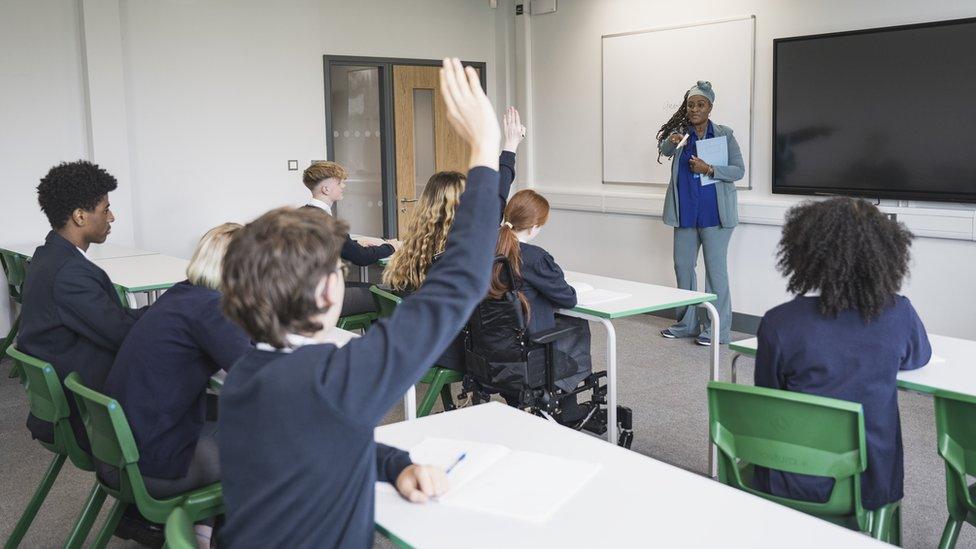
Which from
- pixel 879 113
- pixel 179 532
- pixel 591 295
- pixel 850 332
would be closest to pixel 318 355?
pixel 179 532

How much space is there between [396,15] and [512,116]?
535cm

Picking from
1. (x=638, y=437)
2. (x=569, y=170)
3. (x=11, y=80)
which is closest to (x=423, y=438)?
(x=638, y=437)

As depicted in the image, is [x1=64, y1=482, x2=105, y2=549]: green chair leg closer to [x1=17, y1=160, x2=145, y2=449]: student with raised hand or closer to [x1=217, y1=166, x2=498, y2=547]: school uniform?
[x1=17, y1=160, x2=145, y2=449]: student with raised hand

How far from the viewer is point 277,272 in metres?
1.37

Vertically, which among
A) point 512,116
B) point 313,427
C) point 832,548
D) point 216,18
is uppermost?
point 216,18

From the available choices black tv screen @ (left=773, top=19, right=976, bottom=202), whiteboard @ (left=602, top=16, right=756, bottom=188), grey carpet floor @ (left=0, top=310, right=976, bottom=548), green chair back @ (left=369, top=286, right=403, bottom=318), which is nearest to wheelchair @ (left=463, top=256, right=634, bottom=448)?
green chair back @ (left=369, top=286, right=403, bottom=318)

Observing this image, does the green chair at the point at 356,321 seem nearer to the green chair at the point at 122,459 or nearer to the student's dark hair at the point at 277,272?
the green chair at the point at 122,459

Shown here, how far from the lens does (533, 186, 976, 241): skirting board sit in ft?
16.5

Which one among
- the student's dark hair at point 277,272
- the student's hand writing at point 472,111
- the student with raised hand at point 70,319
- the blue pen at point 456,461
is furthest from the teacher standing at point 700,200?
the student's dark hair at point 277,272

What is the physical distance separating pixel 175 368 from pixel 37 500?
949 millimetres

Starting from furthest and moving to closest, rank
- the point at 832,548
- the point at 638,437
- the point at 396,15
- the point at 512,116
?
the point at 396,15
the point at 638,437
the point at 512,116
the point at 832,548

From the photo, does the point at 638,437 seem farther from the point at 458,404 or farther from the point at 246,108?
the point at 246,108

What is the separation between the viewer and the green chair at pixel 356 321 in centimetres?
477

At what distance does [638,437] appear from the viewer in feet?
13.9
